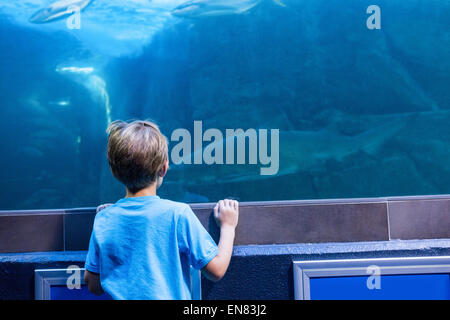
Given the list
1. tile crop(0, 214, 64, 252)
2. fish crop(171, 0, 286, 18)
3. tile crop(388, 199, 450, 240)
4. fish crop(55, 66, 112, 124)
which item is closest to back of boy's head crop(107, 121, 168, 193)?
tile crop(0, 214, 64, 252)

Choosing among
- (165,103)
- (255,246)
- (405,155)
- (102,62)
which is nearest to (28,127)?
(102,62)

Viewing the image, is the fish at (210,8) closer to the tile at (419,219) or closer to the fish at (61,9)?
the fish at (61,9)

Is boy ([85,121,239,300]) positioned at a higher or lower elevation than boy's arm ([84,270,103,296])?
higher

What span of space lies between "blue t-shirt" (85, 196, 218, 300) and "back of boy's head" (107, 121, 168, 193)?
0.08 m

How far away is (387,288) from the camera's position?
144 cm

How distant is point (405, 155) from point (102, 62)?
6652mm

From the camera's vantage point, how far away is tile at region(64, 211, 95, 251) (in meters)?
1.66

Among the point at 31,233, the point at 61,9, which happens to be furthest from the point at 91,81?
Result: the point at 31,233

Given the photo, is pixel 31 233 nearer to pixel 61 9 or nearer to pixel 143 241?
pixel 143 241

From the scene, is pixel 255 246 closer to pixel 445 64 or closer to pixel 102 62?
pixel 102 62

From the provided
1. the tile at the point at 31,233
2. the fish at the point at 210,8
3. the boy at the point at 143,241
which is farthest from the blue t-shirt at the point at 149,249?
the fish at the point at 210,8

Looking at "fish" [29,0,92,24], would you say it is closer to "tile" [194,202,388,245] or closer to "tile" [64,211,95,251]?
"tile" [64,211,95,251]

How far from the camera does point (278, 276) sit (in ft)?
4.86

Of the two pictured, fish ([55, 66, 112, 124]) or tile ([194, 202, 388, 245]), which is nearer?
tile ([194, 202, 388, 245])
